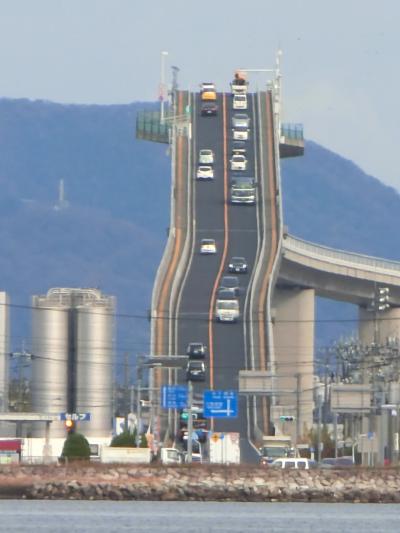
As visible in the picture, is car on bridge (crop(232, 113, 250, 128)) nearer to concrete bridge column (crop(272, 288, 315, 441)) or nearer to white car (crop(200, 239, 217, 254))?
concrete bridge column (crop(272, 288, 315, 441))

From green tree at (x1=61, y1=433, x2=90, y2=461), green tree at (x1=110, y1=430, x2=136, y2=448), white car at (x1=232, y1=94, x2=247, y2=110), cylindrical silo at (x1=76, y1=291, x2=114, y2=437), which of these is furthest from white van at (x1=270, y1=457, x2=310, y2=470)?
white car at (x1=232, y1=94, x2=247, y2=110)

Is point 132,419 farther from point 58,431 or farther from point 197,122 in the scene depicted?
point 197,122

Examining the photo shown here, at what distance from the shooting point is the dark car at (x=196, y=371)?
118688mm

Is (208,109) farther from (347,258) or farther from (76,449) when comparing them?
(76,449)

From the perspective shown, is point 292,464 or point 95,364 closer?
point 292,464

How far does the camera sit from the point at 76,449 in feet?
311

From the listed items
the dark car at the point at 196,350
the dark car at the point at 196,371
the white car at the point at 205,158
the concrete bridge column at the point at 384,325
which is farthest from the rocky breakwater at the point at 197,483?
the concrete bridge column at the point at 384,325

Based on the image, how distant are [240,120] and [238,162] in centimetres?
659

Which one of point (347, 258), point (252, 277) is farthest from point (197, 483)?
point (347, 258)

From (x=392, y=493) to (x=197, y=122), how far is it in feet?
227

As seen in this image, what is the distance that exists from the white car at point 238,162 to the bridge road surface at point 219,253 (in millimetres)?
414

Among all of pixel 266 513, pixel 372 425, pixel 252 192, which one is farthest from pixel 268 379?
pixel 266 513

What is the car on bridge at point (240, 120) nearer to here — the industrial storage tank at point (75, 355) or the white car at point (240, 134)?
the white car at point (240, 134)

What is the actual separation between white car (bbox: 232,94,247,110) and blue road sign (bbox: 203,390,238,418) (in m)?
48.3
